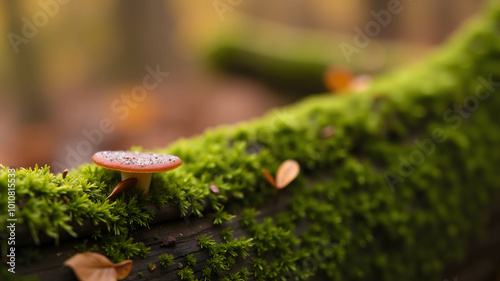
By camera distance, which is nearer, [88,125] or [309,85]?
[88,125]

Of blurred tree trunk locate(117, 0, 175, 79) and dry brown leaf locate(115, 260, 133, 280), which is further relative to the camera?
blurred tree trunk locate(117, 0, 175, 79)

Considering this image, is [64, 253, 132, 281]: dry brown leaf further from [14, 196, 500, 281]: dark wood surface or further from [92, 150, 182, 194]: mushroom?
[92, 150, 182, 194]: mushroom

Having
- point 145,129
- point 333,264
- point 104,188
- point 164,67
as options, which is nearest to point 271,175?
point 333,264

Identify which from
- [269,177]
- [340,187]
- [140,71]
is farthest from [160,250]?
[140,71]

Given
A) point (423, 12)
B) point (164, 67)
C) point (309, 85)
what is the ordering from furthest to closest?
point (423, 12)
point (164, 67)
point (309, 85)

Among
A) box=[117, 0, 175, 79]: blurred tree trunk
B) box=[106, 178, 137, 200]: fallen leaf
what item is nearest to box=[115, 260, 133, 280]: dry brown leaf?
box=[106, 178, 137, 200]: fallen leaf

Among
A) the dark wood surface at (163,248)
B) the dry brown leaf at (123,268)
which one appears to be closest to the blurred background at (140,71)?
the dark wood surface at (163,248)

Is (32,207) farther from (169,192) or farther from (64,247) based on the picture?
(169,192)
